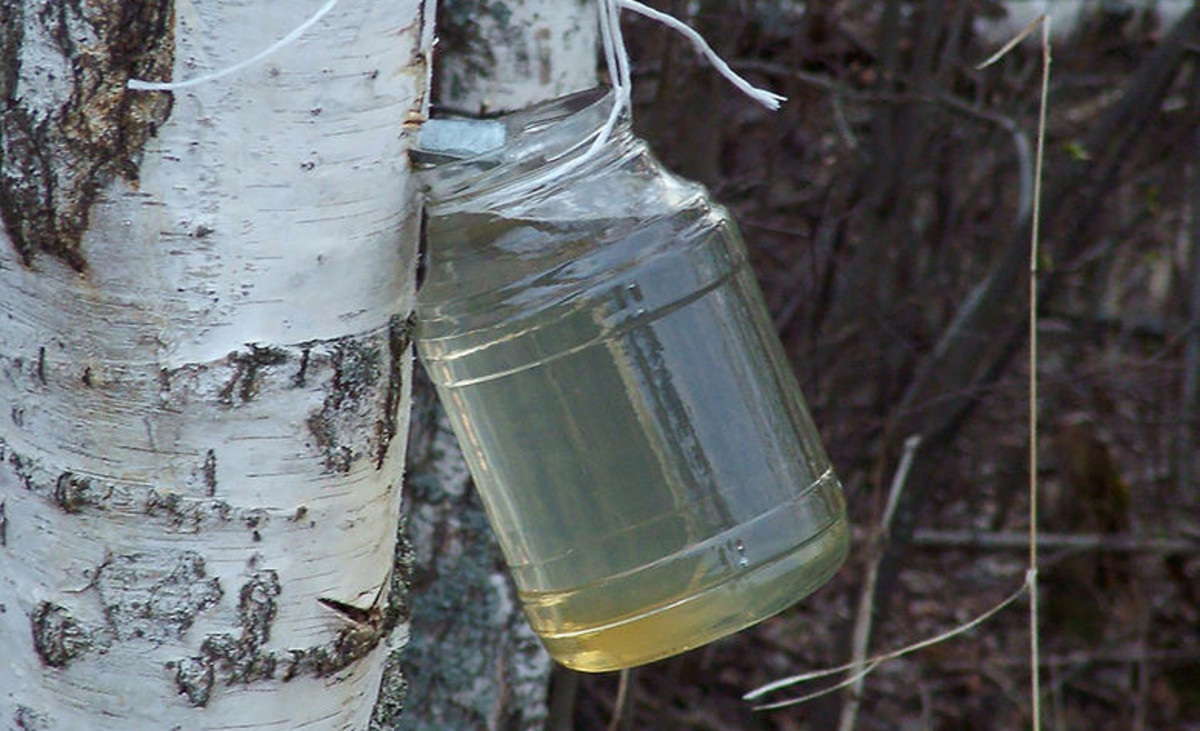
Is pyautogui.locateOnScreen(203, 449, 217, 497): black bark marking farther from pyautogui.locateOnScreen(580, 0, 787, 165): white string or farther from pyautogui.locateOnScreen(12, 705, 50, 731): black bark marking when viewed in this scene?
pyautogui.locateOnScreen(580, 0, 787, 165): white string

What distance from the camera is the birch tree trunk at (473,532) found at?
1.99 metres

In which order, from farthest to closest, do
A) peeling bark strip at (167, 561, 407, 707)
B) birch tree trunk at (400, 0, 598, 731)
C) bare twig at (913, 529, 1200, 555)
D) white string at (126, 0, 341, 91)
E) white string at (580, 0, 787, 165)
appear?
1. bare twig at (913, 529, 1200, 555)
2. birch tree trunk at (400, 0, 598, 731)
3. white string at (580, 0, 787, 165)
4. peeling bark strip at (167, 561, 407, 707)
5. white string at (126, 0, 341, 91)

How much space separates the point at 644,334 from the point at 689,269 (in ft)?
0.27

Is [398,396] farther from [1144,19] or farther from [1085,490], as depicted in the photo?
[1085,490]

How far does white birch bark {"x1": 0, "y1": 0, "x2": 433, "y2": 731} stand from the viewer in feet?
2.93

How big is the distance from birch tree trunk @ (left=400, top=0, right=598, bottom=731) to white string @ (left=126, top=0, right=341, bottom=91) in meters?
1.11

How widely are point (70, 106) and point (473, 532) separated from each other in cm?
142

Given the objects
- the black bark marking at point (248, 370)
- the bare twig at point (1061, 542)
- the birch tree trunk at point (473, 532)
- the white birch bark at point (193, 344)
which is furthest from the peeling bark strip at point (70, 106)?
the bare twig at point (1061, 542)

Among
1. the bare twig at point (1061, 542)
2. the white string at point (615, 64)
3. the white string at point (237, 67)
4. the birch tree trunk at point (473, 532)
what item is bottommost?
the bare twig at point (1061, 542)

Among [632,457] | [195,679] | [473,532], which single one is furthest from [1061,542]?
[195,679]

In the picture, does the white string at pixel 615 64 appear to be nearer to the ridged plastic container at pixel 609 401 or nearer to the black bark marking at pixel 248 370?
the ridged plastic container at pixel 609 401

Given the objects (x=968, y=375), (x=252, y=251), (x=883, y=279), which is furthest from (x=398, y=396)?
(x=883, y=279)

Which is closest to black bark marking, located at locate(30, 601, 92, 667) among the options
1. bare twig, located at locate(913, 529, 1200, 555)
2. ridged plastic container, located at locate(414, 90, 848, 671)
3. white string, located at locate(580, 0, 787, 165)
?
ridged plastic container, located at locate(414, 90, 848, 671)

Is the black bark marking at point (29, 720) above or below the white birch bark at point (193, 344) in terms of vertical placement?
below
